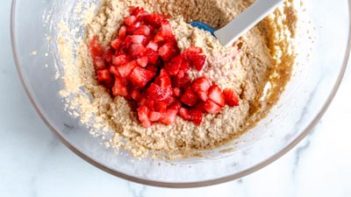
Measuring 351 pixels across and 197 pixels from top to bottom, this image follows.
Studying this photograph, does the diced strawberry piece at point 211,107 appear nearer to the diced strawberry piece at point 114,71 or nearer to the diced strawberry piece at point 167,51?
the diced strawberry piece at point 167,51

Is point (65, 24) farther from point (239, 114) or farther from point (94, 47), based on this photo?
point (239, 114)

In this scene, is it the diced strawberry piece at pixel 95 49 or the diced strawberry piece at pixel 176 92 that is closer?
the diced strawberry piece at pixel 176 92

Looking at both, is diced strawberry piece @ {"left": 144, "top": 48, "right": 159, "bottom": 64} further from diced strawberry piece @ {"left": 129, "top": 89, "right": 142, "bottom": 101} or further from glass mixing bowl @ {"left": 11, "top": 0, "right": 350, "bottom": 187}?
glass mixing bowl @ {"left": 11, "top": 0, "right": 350, "bottom": 187}

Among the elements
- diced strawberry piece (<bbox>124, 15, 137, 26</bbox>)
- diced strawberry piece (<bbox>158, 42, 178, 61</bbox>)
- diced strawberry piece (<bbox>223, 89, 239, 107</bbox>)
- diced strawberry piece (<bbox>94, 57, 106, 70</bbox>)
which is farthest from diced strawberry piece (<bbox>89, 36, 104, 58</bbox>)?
diced strawberry piece (<bbox>223, 89, 239, 107</bbox>)

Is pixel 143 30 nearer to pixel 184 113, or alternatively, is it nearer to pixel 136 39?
pixel 136 39

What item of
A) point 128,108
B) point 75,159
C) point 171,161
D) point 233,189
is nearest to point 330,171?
point 233,189

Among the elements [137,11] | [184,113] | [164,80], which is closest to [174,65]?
[164,80]

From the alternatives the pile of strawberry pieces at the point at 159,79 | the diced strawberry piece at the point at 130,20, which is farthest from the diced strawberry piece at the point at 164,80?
the diced strawberry piece at the point at 130,20
